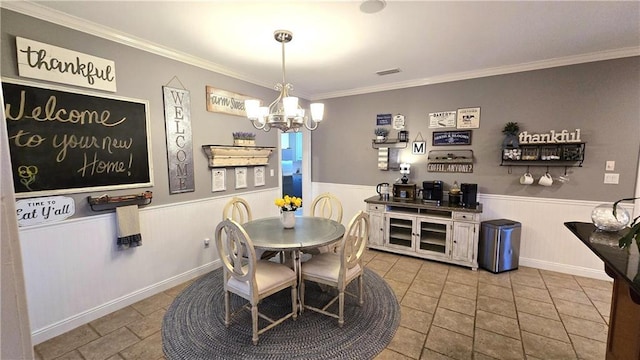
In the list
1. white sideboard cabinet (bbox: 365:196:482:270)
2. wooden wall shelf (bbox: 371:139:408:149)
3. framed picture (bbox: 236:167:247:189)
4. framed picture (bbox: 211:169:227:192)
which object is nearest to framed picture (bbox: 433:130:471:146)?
wooden wall shelf (bbox: 371:139:408:149)

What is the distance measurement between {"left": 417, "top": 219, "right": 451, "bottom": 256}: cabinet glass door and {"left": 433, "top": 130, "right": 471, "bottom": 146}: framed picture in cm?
114

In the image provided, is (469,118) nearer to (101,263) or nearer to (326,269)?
(326,269)

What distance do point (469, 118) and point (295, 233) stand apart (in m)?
2.85

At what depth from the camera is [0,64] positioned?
1.87 meters

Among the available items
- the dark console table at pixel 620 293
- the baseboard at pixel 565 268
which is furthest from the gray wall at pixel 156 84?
the baseboard at pixel 565 268

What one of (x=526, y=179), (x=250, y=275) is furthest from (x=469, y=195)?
(x=250, y=275)

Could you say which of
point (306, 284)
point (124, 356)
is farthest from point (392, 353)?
point (124, 356)

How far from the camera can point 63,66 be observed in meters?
2.14

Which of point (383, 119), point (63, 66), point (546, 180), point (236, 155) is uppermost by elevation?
point (63, 66)

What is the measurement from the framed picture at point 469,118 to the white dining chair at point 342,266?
230cm

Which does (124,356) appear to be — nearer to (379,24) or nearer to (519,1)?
(379,24)

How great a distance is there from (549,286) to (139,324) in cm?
413

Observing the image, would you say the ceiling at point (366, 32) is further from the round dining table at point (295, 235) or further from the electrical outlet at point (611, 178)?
the round dining table at point (295, 235)

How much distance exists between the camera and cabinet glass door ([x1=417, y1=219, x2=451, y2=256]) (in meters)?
3.50
